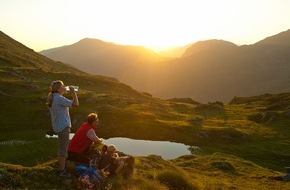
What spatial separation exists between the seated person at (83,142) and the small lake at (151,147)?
39402 mm

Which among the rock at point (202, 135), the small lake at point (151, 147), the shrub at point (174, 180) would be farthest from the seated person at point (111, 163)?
the rock at point (202, 135)

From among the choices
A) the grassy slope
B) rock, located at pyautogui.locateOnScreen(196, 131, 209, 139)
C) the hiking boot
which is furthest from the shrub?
rock, located at pyautogui.locateOnScreen(196, 131, 209, 139)

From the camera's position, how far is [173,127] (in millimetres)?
75375

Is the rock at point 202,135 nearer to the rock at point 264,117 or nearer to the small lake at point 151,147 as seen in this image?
the small lake at point 151,147

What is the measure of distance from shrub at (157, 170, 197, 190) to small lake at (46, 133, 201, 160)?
34049 millimetres

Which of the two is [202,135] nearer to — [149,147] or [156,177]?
[149,147]

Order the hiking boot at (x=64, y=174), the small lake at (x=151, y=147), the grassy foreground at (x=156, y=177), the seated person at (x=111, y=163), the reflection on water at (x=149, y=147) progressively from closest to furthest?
the grassy foreground at (x=156, y=177), the hiking boot at (x=64, y=174), the seated person at (x=111, y=163), the reflection on water at (x=149, y=147), the small lake at (x=151, y=147)

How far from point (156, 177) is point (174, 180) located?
115cm

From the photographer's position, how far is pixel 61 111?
56.4 feet

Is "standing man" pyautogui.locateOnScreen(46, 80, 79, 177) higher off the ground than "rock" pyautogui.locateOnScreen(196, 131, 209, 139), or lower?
higher

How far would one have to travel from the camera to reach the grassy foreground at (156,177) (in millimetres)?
16688

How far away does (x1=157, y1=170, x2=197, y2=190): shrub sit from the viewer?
22.9 metres

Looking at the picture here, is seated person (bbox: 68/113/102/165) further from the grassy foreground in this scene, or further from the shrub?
the shrub

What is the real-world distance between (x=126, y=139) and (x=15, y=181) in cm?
5018
